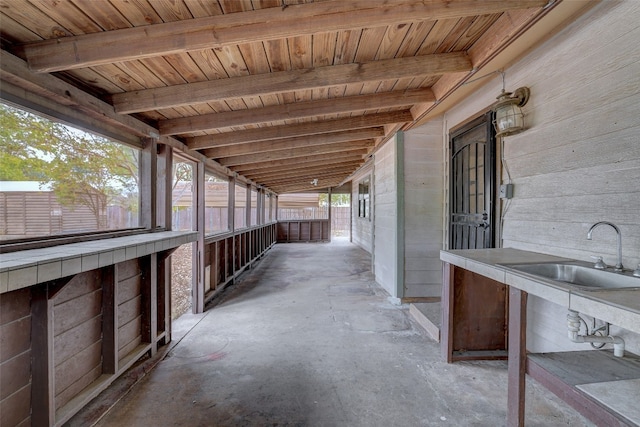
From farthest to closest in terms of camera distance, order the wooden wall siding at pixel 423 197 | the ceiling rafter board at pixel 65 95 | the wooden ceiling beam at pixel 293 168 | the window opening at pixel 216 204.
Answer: the wooden ceiling beam at pixel 293 168 → the window opening at pixel 216 204 → the wooden wall siding at pixel 423 197 → the ceiling rafter board at pixel 65 95

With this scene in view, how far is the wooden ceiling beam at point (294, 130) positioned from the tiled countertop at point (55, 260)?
5.76 ft

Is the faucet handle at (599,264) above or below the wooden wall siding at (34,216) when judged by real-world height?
below

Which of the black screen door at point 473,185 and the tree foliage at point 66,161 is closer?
the tree foliage at point 66,161

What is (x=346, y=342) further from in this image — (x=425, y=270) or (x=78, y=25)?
(x=78, y=25)

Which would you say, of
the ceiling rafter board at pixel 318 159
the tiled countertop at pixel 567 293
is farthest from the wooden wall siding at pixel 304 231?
the tiled countertop at pixel 567 293

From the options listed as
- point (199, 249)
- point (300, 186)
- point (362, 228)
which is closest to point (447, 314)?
point (199, 249)

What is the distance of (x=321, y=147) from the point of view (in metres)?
4.83

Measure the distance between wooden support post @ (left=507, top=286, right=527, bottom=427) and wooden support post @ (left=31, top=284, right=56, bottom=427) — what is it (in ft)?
8.54

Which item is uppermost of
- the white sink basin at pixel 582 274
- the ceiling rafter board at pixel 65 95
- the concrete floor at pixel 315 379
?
the ceiling rafter board at pixel 65 95

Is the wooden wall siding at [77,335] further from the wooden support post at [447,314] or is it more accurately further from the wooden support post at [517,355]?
the wooden support post at [447,314]

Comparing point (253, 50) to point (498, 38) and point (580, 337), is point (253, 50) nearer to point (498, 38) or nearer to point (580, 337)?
point (498, 38)

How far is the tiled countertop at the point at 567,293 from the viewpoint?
998 mm

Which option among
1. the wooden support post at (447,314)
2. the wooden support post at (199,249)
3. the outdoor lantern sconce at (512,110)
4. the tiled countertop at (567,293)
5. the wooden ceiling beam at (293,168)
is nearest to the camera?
the tiled countertop at (567,293)

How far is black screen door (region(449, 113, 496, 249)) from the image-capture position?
2824mm
